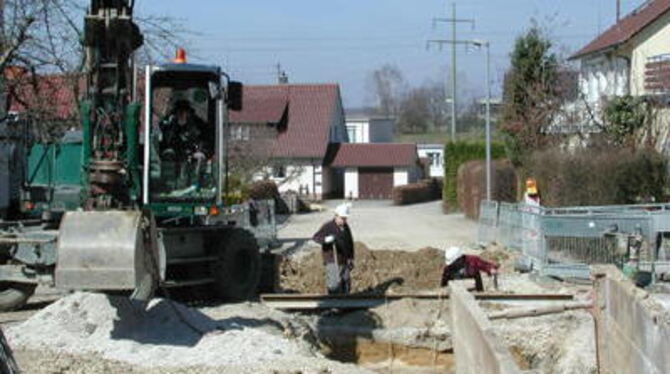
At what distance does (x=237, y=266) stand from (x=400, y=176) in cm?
5912

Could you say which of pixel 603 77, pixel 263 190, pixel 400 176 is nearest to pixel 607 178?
pixel 603 77

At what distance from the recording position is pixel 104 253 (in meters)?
11.2

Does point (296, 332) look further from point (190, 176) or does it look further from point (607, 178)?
point (607, 178)

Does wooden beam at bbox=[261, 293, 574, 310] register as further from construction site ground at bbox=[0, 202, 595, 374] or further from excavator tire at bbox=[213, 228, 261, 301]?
excavator tire at bbox=[213, 228, 261, 301]

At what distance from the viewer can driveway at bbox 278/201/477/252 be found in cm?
3157

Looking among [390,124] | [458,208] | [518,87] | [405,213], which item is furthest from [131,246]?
[390,124]

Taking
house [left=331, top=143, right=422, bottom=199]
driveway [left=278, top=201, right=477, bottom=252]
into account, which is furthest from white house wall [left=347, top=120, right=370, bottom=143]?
driveway [left=278, top=201, right=477, bottom=252]

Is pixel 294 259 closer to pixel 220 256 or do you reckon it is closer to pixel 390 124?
pixel 220 256

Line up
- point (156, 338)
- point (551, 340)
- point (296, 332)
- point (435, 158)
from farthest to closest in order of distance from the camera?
point (435, 158) → point (551, 340) → point (296, 332) → point (156, 338)

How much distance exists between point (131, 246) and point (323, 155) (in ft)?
201

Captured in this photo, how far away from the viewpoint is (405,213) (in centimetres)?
5338

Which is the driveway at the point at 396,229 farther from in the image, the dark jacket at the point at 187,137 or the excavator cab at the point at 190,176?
the dark jacket at the point at 187,137

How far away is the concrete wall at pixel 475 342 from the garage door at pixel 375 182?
63255 mm

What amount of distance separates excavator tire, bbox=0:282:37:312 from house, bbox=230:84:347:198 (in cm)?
5210
